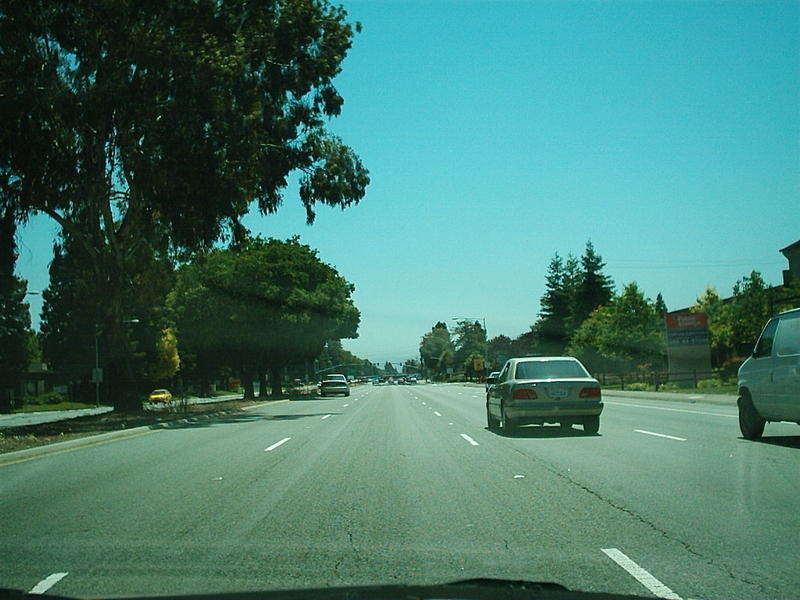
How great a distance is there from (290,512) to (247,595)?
419 cm

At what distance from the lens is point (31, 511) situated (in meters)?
9.26

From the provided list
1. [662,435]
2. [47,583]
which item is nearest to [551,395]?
[662,435]

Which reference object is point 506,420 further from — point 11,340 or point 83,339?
point 83,339

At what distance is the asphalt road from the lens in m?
6.25

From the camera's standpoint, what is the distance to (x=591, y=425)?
17.7 meters

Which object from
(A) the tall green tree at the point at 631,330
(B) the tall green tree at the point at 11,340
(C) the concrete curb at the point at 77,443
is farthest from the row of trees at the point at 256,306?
(A) the tall green tree at the point at 631,330

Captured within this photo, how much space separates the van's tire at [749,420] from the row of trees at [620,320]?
1.00m

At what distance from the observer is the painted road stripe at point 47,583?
232 inches

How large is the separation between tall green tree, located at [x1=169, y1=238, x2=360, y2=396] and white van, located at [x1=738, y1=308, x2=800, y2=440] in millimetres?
34373

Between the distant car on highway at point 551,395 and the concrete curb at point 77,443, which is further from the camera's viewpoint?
the distant car on highway at point 551,395

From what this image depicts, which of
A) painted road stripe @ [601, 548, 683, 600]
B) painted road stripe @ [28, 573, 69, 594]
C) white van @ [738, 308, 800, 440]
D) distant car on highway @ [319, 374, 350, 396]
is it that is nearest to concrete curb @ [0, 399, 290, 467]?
painted road stripe @ [28, 573, 69, 594]

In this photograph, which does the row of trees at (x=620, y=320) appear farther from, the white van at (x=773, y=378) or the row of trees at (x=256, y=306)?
the row of trees at (x=256, y=306)

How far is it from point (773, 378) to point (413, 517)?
7.86m

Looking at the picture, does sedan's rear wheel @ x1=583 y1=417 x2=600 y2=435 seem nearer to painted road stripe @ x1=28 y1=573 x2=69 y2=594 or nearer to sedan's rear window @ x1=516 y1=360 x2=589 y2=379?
sedan's rear window @ x1=516 y1=360 x2=589 y2=379
